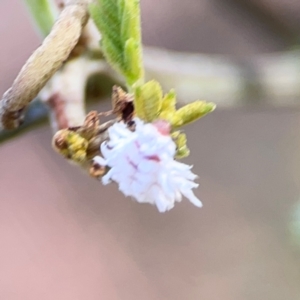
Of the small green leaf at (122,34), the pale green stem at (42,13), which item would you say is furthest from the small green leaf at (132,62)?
the pale green stem at (42,13)

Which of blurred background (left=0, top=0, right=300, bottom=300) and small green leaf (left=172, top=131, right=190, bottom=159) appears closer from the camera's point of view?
small green leaf (left=172, top=131, right=190, bottom=159)

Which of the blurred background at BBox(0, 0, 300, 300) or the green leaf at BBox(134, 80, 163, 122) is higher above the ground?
the green leaf at BBox(134, 80, 163, 122)

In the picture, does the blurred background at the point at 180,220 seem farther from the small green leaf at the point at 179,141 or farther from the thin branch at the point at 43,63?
the small green leaf at the point at 179,141

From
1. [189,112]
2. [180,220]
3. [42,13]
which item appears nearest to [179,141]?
[189,112]

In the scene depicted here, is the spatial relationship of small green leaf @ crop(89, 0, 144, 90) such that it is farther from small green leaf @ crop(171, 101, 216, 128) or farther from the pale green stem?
the pale green stem

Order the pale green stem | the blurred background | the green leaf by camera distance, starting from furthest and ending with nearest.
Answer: the blurred background, the pale green stem, the green leaf

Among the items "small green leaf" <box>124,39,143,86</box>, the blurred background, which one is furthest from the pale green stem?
the blurred background

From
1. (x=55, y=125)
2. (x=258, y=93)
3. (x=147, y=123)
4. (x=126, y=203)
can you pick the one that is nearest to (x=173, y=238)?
(x=126, y=203)

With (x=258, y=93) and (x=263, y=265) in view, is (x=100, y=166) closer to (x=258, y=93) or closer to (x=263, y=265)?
(x=258, y=93)
